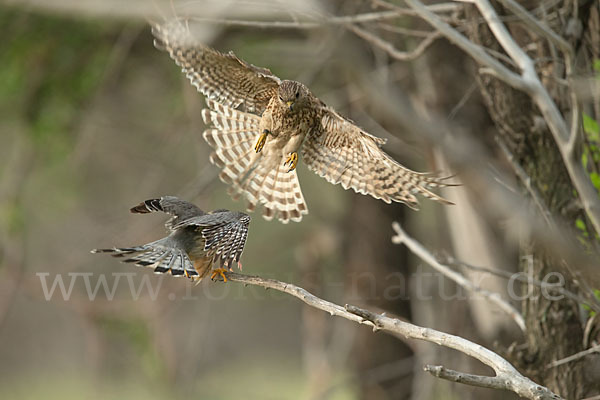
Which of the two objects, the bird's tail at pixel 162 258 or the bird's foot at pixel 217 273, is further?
the bird's foot at pixel 217 273

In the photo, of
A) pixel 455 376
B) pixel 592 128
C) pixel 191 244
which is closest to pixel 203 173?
pixel 191 244

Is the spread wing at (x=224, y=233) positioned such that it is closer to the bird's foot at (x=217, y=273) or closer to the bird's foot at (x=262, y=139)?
the bird's foot at (x=217, y=273)

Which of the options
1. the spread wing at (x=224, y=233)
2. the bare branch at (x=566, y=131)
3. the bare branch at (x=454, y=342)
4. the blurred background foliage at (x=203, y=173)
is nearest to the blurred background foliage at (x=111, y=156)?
the blurred background foliage at (x=203, y=173)

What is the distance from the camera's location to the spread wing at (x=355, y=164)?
316 centimetres

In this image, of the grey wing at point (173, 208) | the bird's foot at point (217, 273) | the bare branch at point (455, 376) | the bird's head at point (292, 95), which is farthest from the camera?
the grey wing at point (173, 208)

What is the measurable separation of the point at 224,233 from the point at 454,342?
1.37 m

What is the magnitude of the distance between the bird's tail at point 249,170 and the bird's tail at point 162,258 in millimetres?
481

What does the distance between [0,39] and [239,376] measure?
1141cm

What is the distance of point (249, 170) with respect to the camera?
12.0 feet

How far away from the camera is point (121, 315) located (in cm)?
805

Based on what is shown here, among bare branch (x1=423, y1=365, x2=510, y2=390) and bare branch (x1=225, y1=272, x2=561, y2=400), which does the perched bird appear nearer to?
bare branch (x1=225, y1=272, x2=561, y2=400)

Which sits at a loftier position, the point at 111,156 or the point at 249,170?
the point at 111,156

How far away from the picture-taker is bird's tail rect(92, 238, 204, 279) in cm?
285

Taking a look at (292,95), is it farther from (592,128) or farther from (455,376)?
(455,376)
